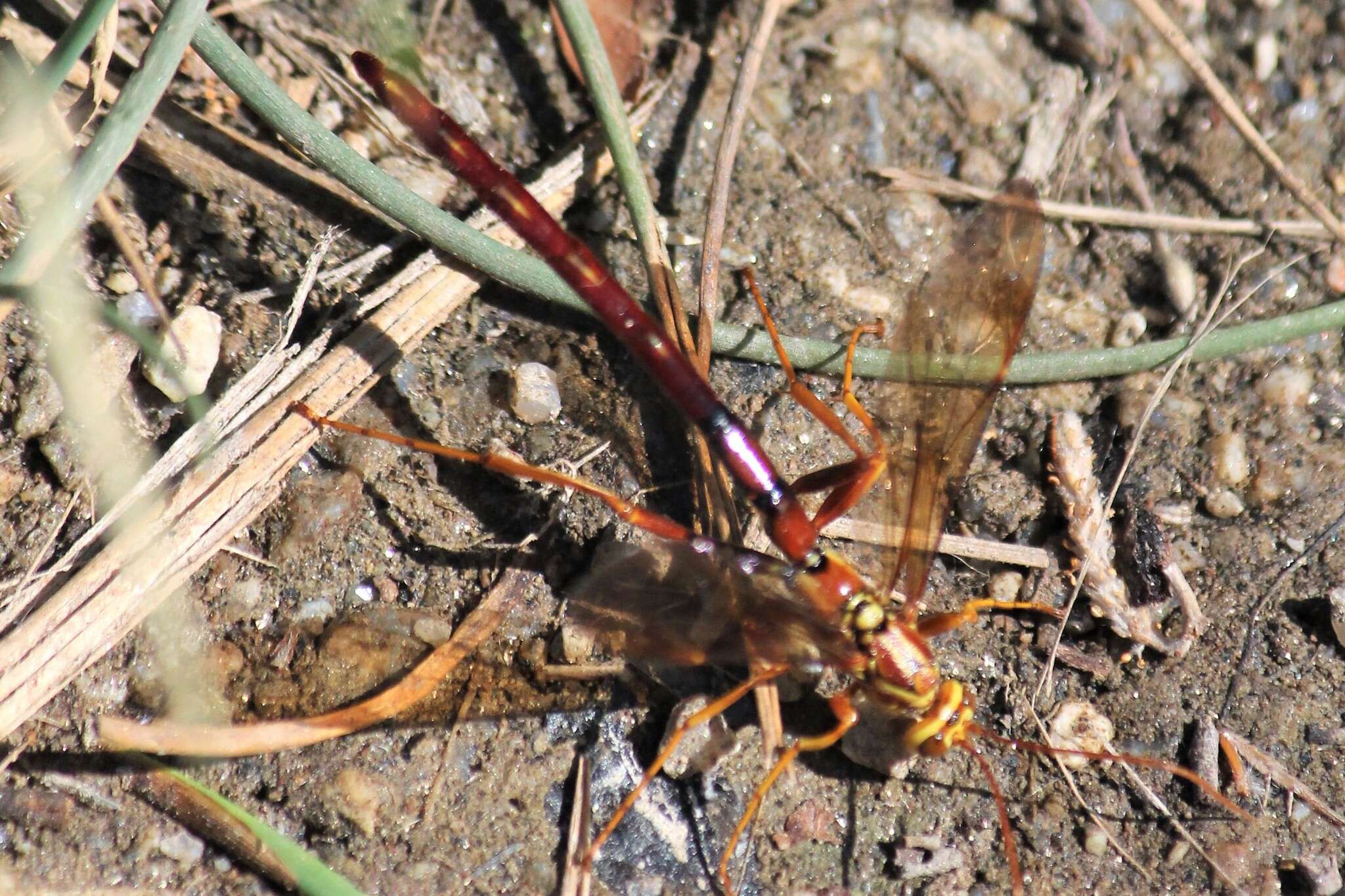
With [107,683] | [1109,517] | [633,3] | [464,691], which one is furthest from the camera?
[633,3]

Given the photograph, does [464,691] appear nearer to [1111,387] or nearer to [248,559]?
[248,559]

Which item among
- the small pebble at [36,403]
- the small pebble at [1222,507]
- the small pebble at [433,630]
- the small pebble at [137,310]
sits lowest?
the small pebble at [433,630]

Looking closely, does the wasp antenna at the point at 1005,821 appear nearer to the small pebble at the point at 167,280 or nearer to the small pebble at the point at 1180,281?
the small pebble at the point at 1180,281

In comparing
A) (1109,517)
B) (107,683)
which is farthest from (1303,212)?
(107,683)

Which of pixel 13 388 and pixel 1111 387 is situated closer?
pixel 13 388

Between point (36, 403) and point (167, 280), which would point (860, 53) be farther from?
point (36, 403)

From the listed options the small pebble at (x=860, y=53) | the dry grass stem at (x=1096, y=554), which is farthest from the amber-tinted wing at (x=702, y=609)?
the small pebble at (x=860, y=53)

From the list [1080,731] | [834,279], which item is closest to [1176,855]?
[1080,731]
